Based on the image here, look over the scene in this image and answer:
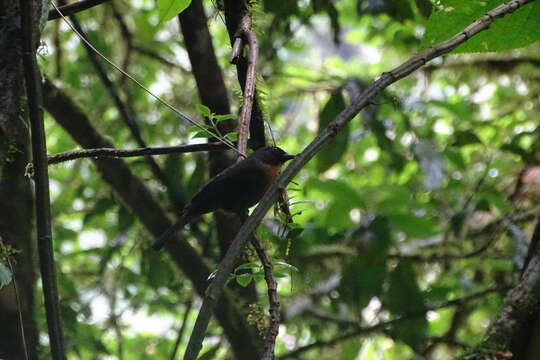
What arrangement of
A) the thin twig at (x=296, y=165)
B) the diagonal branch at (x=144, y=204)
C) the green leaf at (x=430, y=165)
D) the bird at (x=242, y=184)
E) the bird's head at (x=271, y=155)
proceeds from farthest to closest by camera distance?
the green leaf at (x=430, y=165) → the diagonal branch at (x=144, y=204) → the bird at (x=242, y=184) → the bird's head at (x=271, y=155) → the thin twig at (x=296, y=165)

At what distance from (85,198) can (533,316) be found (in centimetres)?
329

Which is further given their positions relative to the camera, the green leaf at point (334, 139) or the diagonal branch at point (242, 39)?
the green leaf at point (334, 139)

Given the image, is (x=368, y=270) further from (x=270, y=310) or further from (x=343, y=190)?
(x=270, y=310)

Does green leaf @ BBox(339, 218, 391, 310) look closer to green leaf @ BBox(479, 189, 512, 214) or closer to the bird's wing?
green leaf @ BBox(479, 189, 512, 214)

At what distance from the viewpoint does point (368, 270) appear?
393cm

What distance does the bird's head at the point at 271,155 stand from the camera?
2374 millimetres

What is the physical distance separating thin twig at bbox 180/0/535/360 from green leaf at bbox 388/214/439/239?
2191 millimetres

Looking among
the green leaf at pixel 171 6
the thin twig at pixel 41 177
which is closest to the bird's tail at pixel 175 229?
the green leaf at pixel 171 6

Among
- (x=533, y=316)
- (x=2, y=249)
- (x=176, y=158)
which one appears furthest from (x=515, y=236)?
(x=2, y=249)

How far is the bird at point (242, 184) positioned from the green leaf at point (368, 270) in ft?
3.87

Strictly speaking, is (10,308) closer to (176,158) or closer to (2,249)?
(2,249)

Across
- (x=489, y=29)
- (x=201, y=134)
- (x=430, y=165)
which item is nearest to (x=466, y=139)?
(x=430, y=165)

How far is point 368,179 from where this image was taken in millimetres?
5863

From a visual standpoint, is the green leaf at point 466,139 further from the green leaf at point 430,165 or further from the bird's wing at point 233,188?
the bird's wing at point 233,188
